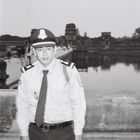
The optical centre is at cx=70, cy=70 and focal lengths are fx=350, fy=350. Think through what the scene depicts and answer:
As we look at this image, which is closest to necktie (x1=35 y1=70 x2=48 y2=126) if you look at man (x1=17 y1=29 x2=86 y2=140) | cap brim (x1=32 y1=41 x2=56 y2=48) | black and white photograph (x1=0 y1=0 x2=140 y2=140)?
man (x1=17 y1=29 x2=86 y2=140)

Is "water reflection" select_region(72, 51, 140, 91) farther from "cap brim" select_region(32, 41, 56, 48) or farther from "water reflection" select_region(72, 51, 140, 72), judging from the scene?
"cap brim" select_region(32, 41, 56, 48)

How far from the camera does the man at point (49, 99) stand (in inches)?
52.3

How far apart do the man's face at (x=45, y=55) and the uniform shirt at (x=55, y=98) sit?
1.1 inches

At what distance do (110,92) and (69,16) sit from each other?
0.57 m

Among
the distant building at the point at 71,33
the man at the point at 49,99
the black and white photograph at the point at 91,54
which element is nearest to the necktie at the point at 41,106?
the man at the point at 49,99

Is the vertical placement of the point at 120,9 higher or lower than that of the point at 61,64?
higher

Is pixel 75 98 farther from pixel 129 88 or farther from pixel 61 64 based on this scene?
pixel 129 88

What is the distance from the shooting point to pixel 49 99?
4.37 ft

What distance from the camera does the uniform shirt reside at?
4.36ft

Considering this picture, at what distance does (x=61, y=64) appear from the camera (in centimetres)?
139

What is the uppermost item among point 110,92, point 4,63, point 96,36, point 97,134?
point 96,36

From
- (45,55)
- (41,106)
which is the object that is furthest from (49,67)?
(41,106)

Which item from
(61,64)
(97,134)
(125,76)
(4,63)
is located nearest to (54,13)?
Answer: (4,63)

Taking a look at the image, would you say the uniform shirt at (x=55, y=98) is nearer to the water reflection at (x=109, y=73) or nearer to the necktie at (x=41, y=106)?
the necktie at (x=41, y=106)
